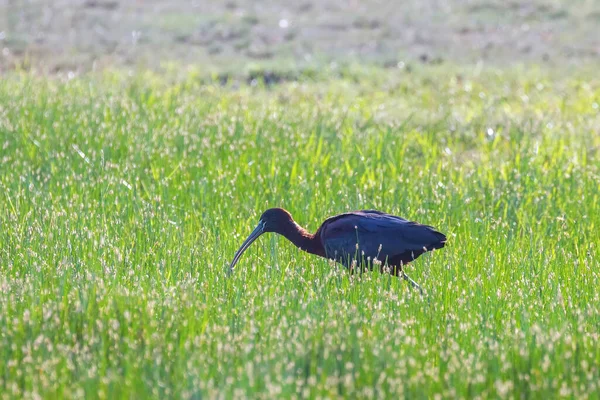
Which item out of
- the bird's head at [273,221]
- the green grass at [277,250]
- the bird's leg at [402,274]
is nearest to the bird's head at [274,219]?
the bird's head at [273,221]

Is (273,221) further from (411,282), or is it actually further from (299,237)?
(411,282)

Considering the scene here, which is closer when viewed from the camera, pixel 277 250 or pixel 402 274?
pixel 402 274

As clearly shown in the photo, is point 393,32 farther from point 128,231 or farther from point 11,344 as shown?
point 11,344

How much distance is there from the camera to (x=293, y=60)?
1591 cm

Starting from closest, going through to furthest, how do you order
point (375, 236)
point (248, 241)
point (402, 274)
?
1. point (375, 236)
2. point (402, 274)
3. point (248, 241)

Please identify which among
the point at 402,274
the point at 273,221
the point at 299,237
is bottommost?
the point at 402,274

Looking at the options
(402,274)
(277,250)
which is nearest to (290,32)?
(277,250)

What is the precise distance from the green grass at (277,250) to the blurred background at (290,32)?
3719 mm

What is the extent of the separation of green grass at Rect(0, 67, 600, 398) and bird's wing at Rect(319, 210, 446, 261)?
0.20m

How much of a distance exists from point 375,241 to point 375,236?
0.11ft

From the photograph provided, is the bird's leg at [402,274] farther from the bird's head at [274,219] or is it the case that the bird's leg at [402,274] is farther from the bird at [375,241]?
the bird's head at [274,219]

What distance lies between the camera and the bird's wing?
611 centimetres

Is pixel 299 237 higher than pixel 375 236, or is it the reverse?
pixel 375 236

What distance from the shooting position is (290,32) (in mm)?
17875
